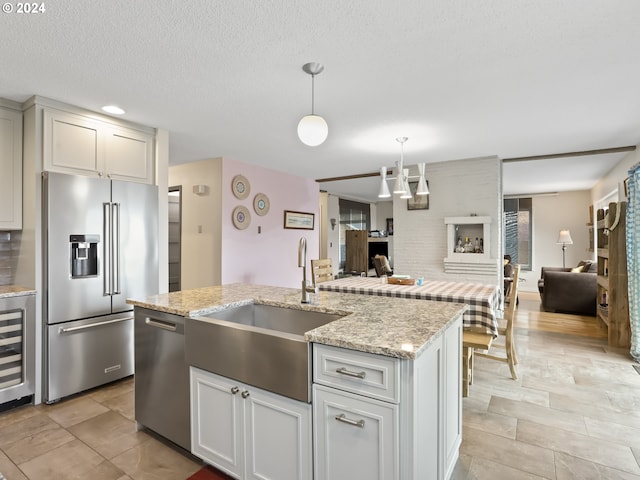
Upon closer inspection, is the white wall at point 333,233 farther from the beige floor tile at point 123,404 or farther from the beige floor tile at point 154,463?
the beige floor tile at point 154,463

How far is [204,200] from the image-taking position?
16.1ft

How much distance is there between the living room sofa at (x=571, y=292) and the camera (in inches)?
212

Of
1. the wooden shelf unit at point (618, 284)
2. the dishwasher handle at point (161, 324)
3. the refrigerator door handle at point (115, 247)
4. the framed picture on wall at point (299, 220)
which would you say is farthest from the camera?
the framed picture on wall at point (299, 220)

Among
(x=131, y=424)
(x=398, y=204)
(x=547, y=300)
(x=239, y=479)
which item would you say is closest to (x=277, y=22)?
(x=239, y=479)

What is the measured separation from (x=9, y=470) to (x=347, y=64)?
2.99 metres

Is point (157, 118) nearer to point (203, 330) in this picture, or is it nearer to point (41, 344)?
point (41, 344)

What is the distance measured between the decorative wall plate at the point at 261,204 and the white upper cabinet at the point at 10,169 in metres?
2.88

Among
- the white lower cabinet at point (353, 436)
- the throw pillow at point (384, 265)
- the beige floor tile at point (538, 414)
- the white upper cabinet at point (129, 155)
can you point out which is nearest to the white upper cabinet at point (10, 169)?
the white upper cabinet at point (129, 155)

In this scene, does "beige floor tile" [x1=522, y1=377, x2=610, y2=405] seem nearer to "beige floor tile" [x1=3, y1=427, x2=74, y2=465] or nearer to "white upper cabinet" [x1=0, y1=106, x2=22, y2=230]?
"beige floor tile" [x1=3, y1=427, x2=74, y2=465]

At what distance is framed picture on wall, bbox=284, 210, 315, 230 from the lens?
5981 millimetres

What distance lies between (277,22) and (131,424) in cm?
261

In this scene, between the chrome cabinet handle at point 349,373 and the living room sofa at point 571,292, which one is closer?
the chrome cabinet handle at point 349,373

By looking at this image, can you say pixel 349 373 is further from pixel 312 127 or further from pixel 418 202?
pixel 418 202

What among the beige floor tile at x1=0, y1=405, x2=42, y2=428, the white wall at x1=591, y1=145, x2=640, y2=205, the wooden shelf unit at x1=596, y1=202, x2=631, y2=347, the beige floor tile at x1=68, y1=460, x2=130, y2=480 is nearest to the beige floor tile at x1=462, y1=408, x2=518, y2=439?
the beige floor tile at x1=68, y1=460, x2=130, y2=480
